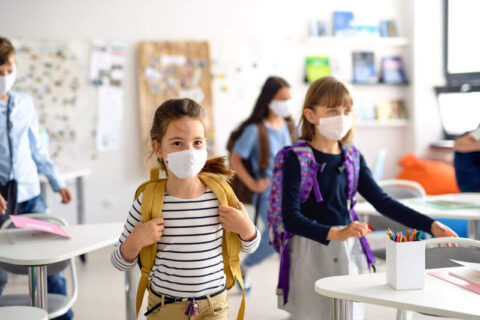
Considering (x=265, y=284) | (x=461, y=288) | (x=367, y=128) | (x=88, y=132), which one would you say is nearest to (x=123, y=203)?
(x=88, y=132)

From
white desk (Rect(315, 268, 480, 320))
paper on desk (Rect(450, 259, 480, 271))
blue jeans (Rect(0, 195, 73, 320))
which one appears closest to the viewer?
white desk (Rect(315, 268, 480, 320))

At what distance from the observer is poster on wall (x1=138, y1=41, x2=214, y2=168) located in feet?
16.8

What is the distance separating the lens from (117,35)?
5105mm

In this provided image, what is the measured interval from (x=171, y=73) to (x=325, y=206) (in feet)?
10.7

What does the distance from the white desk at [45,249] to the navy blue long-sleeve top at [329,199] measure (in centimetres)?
71

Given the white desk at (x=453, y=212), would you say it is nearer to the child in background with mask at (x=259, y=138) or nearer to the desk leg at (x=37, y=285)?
the child in background with mask at (x=259, y=138)

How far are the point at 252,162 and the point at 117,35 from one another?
7.19ft

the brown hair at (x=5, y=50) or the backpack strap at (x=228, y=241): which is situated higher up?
the brown hair at (x=5, y=50)

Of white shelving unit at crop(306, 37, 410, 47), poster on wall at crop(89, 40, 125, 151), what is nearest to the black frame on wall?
white shelving unit at crop(306, 37, 410, 47)

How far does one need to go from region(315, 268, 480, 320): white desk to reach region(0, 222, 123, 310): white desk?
0.94 meters

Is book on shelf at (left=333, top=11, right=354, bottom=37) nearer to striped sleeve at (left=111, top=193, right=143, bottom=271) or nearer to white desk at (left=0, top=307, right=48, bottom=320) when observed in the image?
striped sleeve at (left=111, top=193, right=143, bottom=271)

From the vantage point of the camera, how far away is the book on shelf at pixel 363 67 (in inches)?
215

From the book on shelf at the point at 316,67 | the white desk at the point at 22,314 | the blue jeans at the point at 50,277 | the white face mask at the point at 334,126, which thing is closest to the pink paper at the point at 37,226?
the white desk at the point at 22,314

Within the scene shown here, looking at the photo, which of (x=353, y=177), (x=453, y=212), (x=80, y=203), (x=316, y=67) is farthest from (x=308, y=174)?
(x=316, y=67)
